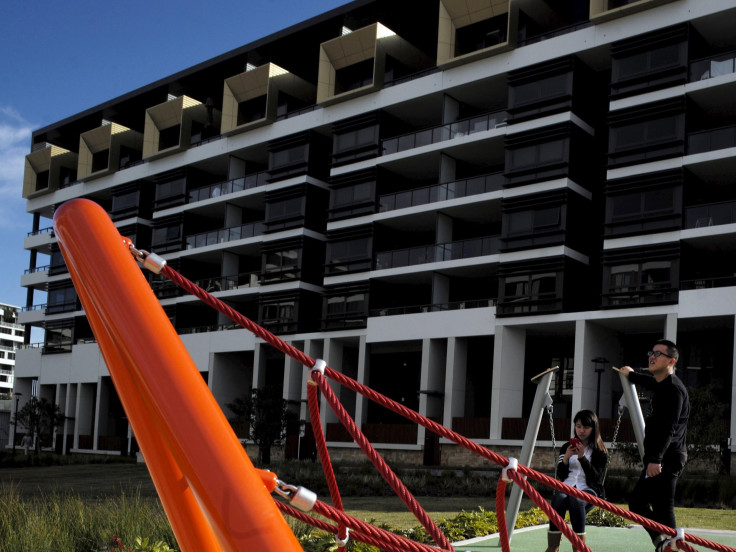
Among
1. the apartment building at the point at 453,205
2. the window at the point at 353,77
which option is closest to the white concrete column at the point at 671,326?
the apartment building at the point at 453,205

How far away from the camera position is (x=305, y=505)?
7.35ft

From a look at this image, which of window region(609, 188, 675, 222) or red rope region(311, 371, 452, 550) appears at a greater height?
window region(609, 188, 675, 222)

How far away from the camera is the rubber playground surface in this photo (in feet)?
33.0

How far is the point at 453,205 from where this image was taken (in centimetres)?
4297

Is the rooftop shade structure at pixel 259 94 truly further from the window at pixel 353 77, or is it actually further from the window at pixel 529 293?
→ the window at pixel 529 293

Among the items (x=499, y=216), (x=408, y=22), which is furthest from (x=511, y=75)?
(x=408, y=22)

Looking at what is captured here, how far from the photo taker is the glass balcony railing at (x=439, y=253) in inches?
1644

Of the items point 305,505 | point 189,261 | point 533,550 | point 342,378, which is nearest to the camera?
point 305,505

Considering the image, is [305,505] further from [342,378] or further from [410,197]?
[410,197]

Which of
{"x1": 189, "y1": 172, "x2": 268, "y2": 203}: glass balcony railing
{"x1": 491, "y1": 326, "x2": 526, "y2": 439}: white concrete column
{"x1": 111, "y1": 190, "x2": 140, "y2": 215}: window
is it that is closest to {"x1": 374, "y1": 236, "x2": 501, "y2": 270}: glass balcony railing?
{"x1": 491, "y1": 326, "x2": 526, "y2": 439}: white concrete column

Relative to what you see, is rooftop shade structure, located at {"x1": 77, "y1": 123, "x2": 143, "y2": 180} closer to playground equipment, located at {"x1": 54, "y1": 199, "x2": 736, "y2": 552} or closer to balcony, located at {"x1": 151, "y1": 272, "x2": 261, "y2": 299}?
balcony, located at {"x1": 151, "y1": 272, "x2": 261, "y2": 299}

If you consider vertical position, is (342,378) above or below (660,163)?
below

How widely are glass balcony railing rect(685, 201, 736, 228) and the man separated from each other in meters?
29.7

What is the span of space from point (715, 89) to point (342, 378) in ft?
118
